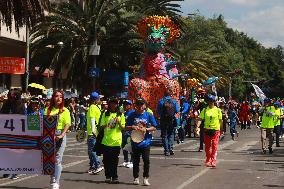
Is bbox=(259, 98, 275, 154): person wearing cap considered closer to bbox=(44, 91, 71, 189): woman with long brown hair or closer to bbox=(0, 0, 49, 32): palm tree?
bbox=(0, 0, 49, 32): palm tree

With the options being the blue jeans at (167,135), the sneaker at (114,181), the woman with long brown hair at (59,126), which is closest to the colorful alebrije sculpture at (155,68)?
the blue jeans at (167,135)

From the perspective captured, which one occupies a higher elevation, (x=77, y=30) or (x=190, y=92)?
(x=77, y=30)

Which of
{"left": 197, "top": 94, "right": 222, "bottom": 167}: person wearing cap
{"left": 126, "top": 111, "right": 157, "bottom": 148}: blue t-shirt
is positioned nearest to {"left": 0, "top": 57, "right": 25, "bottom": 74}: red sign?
{"left": 197, "top": 94, "right": 222, "bottom": 167}: person wearing cap

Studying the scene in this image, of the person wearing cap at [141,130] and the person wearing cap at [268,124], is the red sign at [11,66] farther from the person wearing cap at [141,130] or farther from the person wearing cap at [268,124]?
the person wearing cap at [141,130]

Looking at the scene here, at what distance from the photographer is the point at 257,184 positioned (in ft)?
38.5

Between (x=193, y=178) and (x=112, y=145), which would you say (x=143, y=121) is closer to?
(x=112, y=145)

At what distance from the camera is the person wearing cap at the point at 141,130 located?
1141cm

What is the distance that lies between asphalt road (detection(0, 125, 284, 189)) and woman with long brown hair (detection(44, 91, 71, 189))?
2.36ft

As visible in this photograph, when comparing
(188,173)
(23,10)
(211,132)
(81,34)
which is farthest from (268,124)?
(81,34)

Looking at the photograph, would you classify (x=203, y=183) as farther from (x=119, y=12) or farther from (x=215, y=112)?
(x=119, y=12)

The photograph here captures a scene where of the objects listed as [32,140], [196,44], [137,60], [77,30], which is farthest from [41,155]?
[196,44]

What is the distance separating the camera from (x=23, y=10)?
17.8m

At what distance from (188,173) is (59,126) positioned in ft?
12.7

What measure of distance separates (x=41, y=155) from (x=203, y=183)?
10.4 ft
